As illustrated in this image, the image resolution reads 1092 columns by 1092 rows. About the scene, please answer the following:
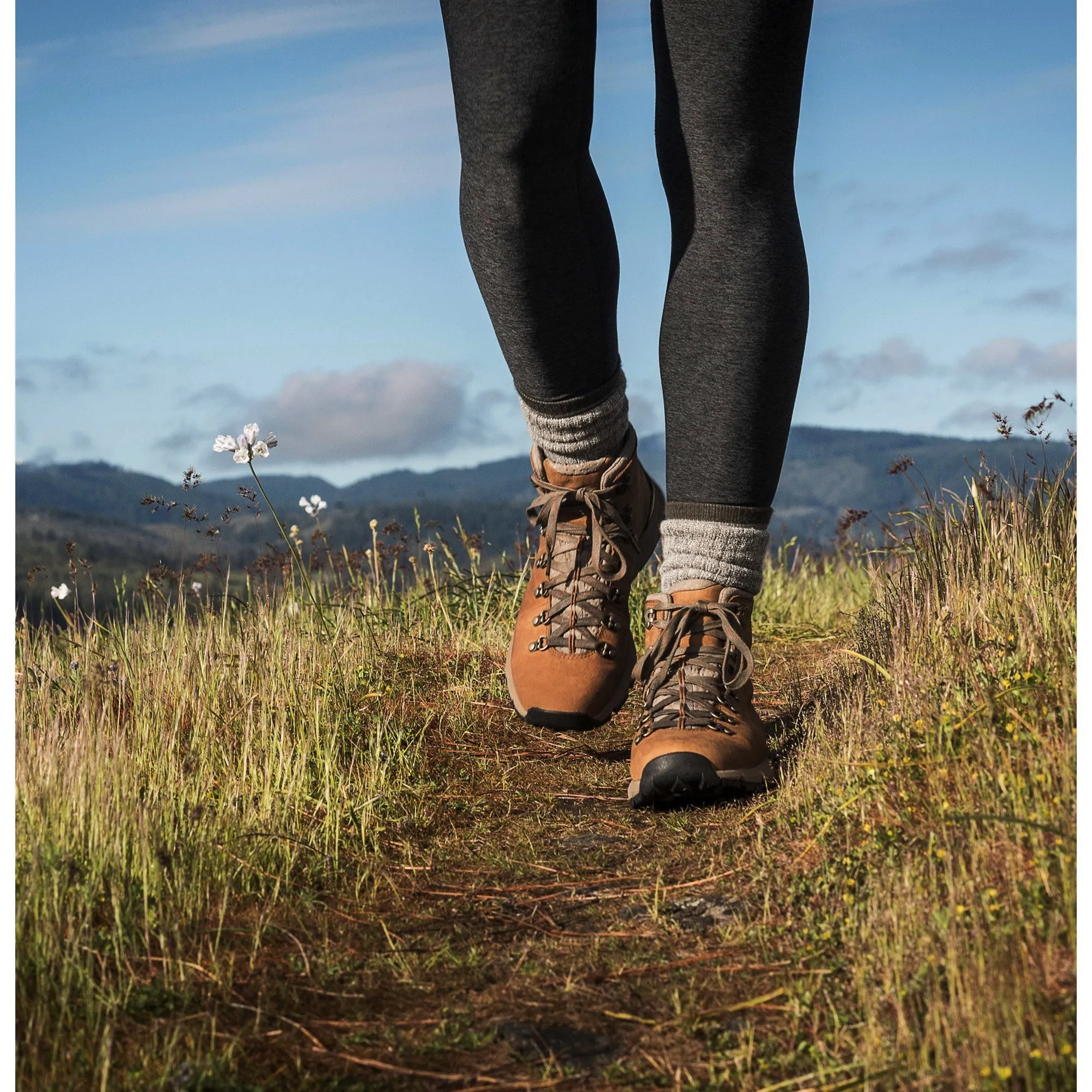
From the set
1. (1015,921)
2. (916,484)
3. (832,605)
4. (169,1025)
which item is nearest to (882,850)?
(1015,921)

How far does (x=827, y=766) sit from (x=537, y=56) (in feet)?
4.51

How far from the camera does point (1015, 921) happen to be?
1248mm

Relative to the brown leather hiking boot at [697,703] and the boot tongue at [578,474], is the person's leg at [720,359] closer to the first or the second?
the brown leather hiking boot at [697,703]

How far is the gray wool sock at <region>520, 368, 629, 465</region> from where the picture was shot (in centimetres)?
228

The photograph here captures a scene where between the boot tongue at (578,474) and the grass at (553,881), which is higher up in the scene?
the boot tongue at (578,474)

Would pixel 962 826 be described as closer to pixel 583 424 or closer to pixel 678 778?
pixel 678 778

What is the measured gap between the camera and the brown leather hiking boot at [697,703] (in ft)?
6.54

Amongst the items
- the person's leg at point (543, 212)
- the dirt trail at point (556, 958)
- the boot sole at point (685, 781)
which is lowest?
the dirt trail at point (556, 958)

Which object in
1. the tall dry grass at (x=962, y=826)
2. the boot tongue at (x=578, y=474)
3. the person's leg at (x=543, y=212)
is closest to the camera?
the tall dry grass at (x=962, y=826)

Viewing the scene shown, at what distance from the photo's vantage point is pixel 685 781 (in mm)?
1970

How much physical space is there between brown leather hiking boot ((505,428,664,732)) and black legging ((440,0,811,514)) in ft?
0.74

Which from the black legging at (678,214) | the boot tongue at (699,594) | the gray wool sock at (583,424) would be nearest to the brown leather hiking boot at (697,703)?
the boot tongue at (699,594)

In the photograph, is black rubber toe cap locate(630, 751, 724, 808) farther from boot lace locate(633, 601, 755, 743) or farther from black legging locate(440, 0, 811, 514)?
black legging locate(440, 0, 811, 514)

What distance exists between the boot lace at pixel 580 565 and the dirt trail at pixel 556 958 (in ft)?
1.23
